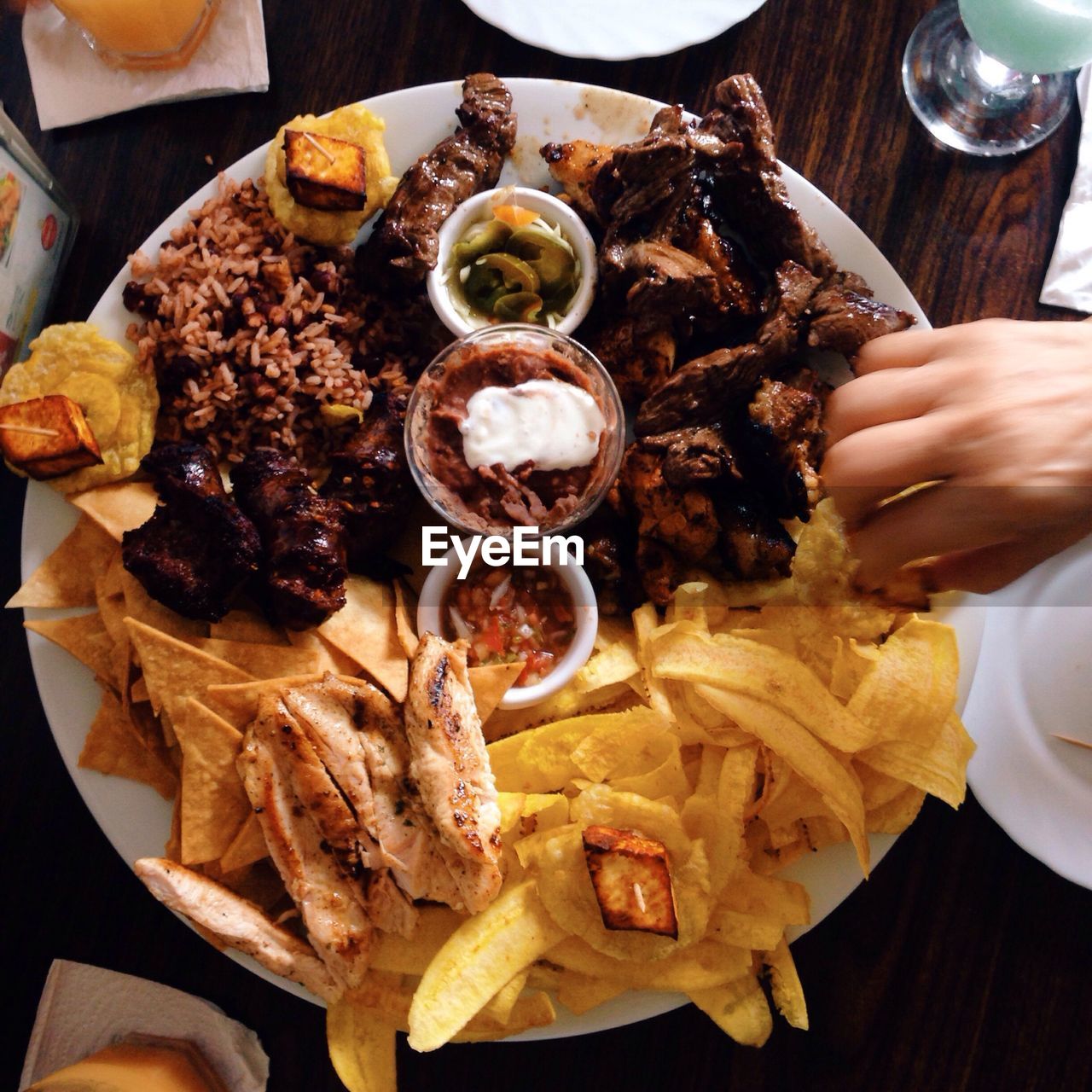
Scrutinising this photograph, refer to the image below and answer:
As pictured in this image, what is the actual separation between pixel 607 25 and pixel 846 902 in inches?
102

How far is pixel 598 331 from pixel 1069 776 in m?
1.79

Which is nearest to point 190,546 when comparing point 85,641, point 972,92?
point 85,641

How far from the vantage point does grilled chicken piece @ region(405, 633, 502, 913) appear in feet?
6.72

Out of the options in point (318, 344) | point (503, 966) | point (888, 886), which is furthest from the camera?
point (888, 886)

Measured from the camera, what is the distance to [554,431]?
2334 millimetres

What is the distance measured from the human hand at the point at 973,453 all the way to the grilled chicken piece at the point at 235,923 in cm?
155

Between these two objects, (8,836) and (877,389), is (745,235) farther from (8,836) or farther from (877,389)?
(8,836)

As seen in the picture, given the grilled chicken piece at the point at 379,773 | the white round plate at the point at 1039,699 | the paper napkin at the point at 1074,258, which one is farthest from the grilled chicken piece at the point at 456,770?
the paper napkin at the point at 1074,258

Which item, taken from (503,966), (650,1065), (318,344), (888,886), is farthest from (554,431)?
(650,1065)

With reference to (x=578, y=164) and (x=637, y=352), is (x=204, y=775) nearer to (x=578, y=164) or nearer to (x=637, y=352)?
(x=637, y=352)

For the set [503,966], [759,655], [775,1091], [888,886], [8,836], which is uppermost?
[759,655]

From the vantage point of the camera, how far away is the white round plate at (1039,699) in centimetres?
251

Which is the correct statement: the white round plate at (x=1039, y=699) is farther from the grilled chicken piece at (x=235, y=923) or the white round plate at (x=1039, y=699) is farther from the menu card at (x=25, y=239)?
the menu card at (x=25, y=239)

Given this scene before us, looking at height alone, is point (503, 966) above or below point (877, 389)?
below
